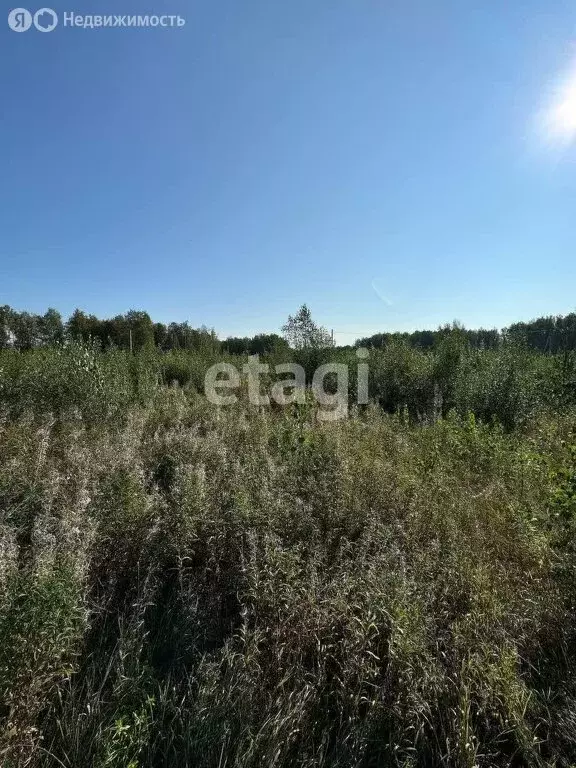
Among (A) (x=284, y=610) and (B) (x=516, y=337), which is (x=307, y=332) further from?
(A) (x=284, y=610)

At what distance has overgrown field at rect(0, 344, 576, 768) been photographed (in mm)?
1571

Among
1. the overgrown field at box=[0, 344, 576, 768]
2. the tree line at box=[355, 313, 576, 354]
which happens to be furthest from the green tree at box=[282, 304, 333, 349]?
the overgrown field at box=[0, 344, 576, 768]

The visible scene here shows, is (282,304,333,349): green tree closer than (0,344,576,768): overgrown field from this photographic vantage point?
No

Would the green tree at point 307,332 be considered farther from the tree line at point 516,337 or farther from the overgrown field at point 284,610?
the overgrown field at point 284,610

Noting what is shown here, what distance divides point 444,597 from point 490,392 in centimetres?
632

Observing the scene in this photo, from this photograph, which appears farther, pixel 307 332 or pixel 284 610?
pixel 307 332

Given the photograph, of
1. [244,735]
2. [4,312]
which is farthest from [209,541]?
[4,312]

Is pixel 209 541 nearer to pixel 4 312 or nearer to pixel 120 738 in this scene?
pixel 120 738

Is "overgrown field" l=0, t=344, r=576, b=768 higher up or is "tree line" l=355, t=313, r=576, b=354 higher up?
"tree line" l=355, t=313, r=576, b=354

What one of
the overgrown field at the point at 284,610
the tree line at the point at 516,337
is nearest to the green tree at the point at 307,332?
the tree line at the point at 516,337

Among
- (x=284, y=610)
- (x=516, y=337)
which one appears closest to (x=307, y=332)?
(x=516, y=337)

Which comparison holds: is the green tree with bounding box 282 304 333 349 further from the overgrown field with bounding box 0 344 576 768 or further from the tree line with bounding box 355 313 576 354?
the overgrown field with bounding box 0 344 576 768

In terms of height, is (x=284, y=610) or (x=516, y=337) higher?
(x=516, y=337)

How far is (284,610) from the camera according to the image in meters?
2.08
